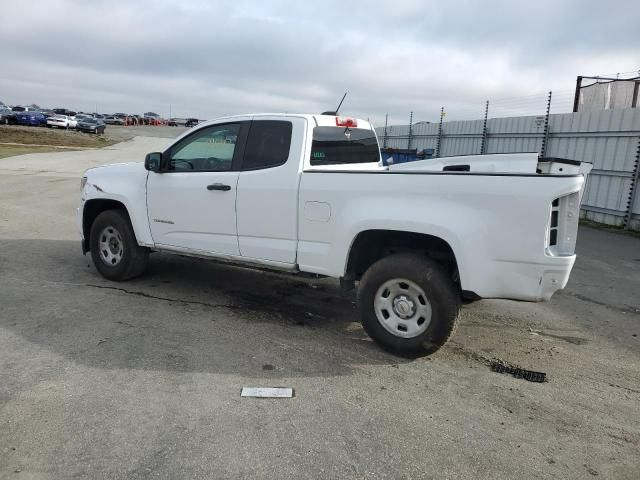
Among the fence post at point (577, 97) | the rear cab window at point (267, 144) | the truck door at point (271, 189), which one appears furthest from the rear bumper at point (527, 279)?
the fence post at point (577, 97)

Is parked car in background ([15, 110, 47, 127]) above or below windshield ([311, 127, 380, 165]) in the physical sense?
above

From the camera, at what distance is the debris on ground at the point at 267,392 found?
11.3ft

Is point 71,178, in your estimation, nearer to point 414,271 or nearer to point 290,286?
point 290,286

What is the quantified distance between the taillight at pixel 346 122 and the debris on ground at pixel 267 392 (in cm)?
281

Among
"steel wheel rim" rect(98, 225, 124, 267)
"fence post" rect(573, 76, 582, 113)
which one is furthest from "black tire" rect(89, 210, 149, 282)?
"fence post" rect(573, 76, 582, 113)

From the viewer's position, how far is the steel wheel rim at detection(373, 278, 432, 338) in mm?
3990

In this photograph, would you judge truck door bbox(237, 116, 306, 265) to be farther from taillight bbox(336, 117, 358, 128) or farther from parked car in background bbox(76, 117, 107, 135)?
parked car in background bbox(76, 117, 107, 135)

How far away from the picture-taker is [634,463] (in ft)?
9.36

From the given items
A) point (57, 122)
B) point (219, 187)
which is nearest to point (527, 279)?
point (219, 187)

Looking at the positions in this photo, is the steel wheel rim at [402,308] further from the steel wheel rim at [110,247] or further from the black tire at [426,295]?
the steel wheel rim at [110,247]

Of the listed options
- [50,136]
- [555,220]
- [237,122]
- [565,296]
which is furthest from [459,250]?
[50,136]

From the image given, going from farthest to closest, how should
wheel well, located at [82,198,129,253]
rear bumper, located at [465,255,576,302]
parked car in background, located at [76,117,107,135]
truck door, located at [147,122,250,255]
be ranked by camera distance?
parked car in background, located at [76,117,107,135]
wheel well, located at [82,198,129,253]
truck door, located at [147,122,250,255]
rear bumper, located at [465,255,576,302]

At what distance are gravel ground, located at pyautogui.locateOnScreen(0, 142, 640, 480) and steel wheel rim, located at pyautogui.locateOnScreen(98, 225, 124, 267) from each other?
0.30m

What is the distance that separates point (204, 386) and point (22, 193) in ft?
38.4
